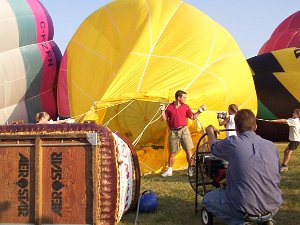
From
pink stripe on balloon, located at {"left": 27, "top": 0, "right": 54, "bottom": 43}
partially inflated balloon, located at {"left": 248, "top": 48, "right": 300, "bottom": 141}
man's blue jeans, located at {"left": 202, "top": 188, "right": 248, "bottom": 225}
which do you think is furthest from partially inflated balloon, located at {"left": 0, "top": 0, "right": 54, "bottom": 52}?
man's blue jeans, located at {"left": 202, "top": 188, "right": 248, "bottom": 225}

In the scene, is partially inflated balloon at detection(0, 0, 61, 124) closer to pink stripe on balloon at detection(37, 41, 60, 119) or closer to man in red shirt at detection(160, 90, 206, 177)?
pink stripe on balloon at detection(37, 41, 60, 119)

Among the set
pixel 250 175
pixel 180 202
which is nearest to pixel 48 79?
pixel 180 202

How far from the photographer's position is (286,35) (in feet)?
57.2

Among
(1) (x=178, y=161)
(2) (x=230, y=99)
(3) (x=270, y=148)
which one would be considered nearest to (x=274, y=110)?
(2) (x=230, y=99)

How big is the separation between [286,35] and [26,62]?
10.5m

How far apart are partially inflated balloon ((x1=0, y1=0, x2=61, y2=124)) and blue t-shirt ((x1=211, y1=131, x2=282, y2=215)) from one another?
28.8ft

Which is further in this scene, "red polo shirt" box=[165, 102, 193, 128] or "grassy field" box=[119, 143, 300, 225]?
"red polo shirt" box=[165, 102, 193, 128]

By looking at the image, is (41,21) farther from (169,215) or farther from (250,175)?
(250,175)

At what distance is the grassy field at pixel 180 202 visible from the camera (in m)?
5.00

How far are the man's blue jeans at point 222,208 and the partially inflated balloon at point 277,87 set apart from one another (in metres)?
9.06

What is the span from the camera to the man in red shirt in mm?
7804

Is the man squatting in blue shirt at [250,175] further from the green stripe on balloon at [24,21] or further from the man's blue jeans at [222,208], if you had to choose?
the green stripe on balloon at [24,21]

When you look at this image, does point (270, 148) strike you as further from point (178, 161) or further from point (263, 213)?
point (178, 161)

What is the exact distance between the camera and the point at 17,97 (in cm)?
1173
